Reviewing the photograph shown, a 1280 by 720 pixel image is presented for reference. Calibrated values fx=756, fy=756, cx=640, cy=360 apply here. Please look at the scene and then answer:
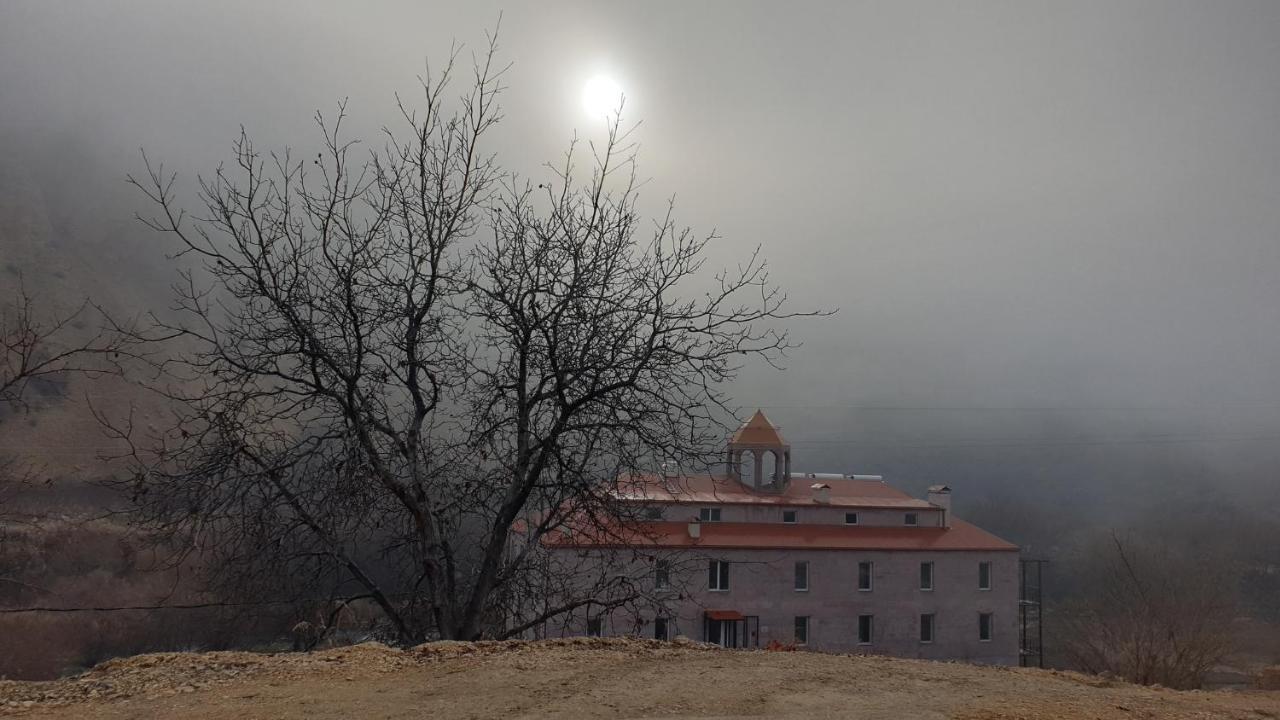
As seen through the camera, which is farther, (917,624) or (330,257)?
(917,624)

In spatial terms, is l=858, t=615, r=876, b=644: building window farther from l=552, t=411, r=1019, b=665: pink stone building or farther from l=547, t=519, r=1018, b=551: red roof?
l=547, t=519, r=1018, b=551: red roof

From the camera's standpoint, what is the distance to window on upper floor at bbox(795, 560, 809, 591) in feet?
122

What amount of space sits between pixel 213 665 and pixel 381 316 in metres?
3.33

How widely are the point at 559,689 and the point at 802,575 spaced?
113 ft

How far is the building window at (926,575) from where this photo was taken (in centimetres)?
3856

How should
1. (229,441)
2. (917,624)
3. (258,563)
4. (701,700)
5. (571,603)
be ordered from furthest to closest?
(917,624)
(571,603)
(258,563)
(229,441)
(701,700)

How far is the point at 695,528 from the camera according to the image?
36.7 meters

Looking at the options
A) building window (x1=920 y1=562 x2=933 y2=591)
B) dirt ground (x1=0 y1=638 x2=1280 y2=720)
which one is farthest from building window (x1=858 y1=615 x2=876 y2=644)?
dirt ground (x1=0 y1=638 x2=1280 y2=720)

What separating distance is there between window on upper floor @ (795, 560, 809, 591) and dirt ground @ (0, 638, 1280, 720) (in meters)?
31.7

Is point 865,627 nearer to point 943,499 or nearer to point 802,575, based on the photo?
point 802,575

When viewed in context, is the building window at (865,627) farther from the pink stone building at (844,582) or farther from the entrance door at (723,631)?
the entrance door at (723,631)

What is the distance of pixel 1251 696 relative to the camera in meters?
6.85

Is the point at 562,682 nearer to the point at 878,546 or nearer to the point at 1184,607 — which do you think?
the point at 1184,607

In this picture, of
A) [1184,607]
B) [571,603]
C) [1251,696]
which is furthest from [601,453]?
[1184,607]
